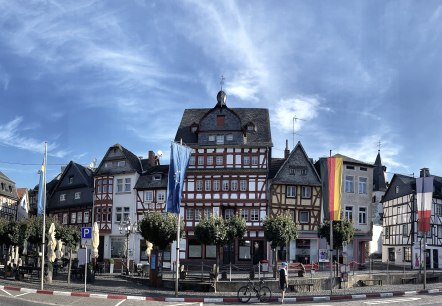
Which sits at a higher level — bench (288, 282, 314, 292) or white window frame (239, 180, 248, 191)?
white window frame (239, 180, 248, 191)

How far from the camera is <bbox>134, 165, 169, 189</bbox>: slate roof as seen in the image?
5501 centimetres

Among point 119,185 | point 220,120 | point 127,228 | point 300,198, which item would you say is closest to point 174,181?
point 127,228

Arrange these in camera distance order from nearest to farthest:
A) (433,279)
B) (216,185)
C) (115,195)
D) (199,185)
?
1. (433,279)
2. (216,185)
3. (199,185)
4. (115,195)

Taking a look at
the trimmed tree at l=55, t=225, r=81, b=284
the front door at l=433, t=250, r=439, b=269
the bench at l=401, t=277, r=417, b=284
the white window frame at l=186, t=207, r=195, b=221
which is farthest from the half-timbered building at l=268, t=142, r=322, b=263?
the trimmed tree at l=55, t=225, r=81, b=284

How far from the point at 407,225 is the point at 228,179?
68.2 ft

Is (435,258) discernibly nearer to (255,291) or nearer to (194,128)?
(194,128)

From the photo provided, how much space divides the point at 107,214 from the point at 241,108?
59.6ft

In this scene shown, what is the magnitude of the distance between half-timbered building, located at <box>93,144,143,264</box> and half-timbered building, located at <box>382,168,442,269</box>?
92.4 feet

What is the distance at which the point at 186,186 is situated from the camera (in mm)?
53344

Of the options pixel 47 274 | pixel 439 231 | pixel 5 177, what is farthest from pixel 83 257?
pixel 5 177

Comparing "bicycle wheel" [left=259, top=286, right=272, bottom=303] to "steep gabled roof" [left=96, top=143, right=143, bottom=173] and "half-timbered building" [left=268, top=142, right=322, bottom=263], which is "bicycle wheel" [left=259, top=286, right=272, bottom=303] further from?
"steep gabled roof" [left=96, top=143, right=143, bottom=173]

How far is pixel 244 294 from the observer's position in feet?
86.8

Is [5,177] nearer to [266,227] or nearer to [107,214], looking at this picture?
[107,214]

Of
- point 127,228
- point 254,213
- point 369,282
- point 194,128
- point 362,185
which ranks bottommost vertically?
point 369,282
